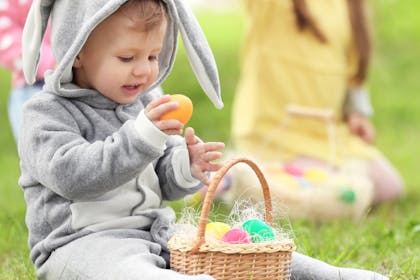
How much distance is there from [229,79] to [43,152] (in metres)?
6.42

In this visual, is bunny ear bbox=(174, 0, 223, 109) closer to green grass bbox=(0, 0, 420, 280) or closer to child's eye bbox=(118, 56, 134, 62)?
child's eye bbox=(118, 56, 134, 62)

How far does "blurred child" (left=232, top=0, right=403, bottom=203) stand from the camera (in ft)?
16.5

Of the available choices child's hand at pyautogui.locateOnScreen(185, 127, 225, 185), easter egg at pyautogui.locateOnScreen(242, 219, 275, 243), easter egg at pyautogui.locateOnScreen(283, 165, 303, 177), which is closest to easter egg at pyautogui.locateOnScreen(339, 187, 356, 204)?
easter egg at pyautogui.locateOnScreen(283, 165, 303, 177)

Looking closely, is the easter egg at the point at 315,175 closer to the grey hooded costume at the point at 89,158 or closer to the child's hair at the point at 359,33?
the child's hair at the point at 359,33

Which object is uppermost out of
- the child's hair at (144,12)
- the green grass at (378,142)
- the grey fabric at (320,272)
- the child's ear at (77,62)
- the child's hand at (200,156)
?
the child's hair at (144,12)

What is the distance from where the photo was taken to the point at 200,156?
2684mm

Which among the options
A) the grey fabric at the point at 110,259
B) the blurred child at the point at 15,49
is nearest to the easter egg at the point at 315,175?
the blurred child at the point at 15,49

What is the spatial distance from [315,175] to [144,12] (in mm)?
2336

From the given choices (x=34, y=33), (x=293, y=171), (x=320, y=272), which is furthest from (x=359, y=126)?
(x=34, y=33)

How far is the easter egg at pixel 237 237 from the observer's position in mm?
2414

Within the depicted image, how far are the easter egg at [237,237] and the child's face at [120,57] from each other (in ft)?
1.78

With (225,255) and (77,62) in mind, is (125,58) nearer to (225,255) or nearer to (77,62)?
(77,62)

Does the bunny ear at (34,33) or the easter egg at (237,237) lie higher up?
the bunny ear at (34,33)

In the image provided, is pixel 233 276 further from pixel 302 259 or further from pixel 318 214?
pixel 318 214
